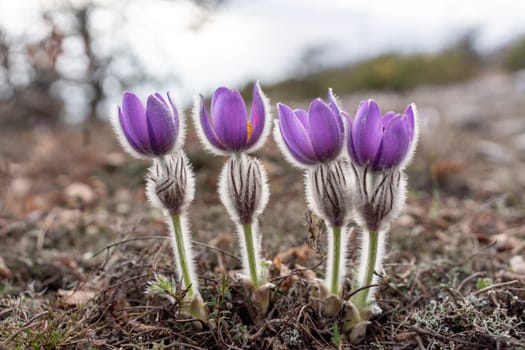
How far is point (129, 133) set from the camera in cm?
144

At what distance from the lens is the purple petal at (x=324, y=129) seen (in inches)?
53.0

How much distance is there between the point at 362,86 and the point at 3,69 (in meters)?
11.8

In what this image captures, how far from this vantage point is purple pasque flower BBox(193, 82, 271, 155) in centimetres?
141

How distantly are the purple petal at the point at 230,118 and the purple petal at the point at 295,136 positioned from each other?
0.11m

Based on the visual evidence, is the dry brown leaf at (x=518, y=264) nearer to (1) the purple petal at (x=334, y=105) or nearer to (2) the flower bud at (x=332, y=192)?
(2) the flower bud at (x=332, y=192)

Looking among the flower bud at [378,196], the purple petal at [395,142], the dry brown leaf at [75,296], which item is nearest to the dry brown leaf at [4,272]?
the dry brown leaf at [75,296]

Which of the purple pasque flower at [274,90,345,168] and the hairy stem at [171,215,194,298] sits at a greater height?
→ the purple pasque flower at [274,90,345,168]

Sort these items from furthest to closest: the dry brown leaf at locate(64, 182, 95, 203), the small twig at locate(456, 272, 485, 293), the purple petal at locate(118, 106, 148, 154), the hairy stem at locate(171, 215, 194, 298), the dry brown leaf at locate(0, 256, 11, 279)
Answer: the dry brown leaf at locate(64, 182, 95, 203) → the dry brown leaf at locate(0, 256, 11, 279) → the small twig at locate(456, 272, 485, 293) → the hairy stem at locate(171, 215, 194, 298) → the purple petal at locate(118, 106, 148, 154)

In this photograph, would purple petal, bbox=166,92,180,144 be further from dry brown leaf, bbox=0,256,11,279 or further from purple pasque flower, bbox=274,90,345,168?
dry brown leaf, bbox=0,256,11,279

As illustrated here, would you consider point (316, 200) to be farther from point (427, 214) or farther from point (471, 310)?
point (427, 214)

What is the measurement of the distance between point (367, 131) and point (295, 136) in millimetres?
200

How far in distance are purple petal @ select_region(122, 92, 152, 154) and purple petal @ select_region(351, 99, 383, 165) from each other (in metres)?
0.60

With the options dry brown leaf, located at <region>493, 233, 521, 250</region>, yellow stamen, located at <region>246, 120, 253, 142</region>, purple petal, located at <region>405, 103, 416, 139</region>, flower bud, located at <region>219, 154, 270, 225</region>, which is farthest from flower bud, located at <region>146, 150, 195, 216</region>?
dry brown leaf, located at <region>493, 233, 521, 250</region>

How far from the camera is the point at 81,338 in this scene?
1.53m
